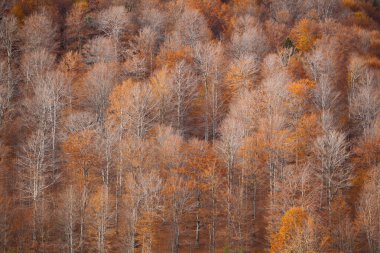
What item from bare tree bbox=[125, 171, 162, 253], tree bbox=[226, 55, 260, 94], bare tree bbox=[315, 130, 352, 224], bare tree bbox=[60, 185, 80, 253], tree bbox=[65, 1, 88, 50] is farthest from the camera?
tree bbox=[65, 1, 88, 50]

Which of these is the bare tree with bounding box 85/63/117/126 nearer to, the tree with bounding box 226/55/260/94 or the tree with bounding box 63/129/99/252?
the tree with bounding box 63/129/99/252

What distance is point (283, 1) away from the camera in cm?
10831

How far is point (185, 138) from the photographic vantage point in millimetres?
61969

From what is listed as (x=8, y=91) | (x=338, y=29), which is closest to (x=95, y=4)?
(x=8, y=91)

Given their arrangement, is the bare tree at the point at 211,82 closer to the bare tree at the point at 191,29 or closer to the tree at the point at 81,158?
the bare tree at the point at 191,29

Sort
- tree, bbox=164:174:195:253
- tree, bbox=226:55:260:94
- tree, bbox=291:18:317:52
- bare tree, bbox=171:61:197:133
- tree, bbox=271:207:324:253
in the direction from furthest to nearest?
tree, bbox=291:18:317:52 < tree, bbox=226:55:260:94 < bare tree, bbox=171:61:197:133 < tree, bbox=164:174:195:253 < tree, bbox=271:207:324:253

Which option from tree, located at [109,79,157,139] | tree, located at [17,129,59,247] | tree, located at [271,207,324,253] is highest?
tree, located at [109,79,157,139]

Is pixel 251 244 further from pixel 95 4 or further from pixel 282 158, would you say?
pixel 95 4

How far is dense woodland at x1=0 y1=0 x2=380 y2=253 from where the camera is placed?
137 ft

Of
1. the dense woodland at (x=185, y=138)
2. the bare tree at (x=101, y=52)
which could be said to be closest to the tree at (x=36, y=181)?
the dense woodland at (x=185, y=138)

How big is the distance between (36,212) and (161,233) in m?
13.4

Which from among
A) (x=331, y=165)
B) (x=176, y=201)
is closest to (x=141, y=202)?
(x=176, y=201)

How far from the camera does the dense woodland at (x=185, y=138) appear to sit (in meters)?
41.8

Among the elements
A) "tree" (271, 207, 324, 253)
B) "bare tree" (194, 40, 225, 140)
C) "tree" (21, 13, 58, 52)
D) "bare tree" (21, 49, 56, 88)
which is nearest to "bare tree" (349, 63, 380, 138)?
"bare tree" (194, 40, 225, 140)
